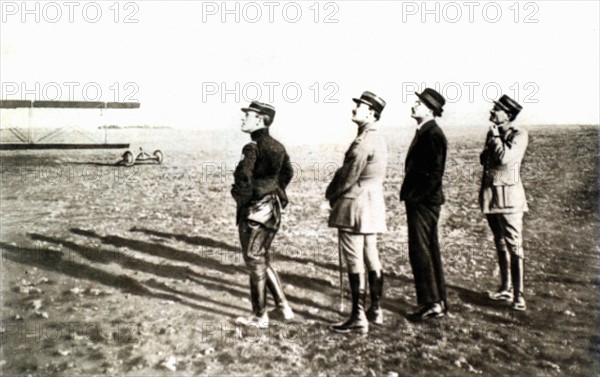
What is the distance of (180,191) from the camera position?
23.9 feet

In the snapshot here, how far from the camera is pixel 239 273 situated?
5.16m

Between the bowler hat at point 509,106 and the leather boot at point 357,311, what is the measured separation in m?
2.02

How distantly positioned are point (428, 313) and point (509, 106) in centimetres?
199

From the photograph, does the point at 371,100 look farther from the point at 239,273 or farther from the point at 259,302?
the point at 239,273

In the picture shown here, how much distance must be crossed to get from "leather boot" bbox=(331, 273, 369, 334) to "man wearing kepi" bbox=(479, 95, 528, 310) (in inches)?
53.2

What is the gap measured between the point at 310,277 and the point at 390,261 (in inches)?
36.5

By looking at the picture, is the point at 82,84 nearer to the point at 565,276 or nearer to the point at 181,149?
the point at 181,149

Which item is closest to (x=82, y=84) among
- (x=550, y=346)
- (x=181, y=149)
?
(x=181, y=149)

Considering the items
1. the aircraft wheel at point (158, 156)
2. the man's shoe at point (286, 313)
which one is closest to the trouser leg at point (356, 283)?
the man's shoe at point (286, 313)

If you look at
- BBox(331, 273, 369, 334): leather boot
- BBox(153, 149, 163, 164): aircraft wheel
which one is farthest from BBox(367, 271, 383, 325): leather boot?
BBox(153, 149, 163, 164): aircraft wheel

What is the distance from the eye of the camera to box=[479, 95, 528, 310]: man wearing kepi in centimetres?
446

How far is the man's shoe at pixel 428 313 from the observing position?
13.9ft

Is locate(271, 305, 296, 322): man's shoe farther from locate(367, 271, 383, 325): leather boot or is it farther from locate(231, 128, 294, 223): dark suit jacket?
locate(231, 128, 294, 223): dark suit jacket

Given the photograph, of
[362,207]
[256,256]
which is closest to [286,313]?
[256,256]
